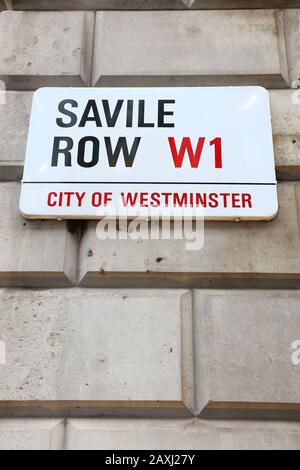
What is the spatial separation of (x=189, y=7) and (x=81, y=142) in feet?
2.96

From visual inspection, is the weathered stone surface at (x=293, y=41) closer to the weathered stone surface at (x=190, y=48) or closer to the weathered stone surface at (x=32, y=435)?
the weathered stone surface at (x=190, y=48)

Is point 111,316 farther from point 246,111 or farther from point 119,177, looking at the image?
point 246,111

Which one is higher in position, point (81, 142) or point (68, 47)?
point (68, 47)

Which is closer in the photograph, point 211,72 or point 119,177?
point 119,177

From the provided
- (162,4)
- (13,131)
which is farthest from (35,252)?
(162,4)

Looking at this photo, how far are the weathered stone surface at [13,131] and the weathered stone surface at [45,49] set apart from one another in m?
0.08

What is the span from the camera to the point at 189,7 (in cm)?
260

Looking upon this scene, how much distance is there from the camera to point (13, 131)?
2.40 m

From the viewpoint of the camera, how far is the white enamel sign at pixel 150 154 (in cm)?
216

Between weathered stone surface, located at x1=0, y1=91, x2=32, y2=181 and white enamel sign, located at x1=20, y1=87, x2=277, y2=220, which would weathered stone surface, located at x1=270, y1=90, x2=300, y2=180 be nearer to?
white enamel sign, located at x1=20, y1=87, x2=277, y2=220

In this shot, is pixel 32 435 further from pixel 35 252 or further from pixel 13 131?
pixel 13 131

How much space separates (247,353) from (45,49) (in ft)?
5.37
